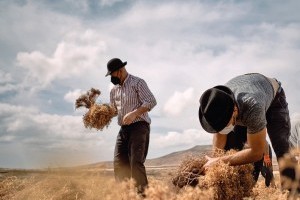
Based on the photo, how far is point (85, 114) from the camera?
7.77m

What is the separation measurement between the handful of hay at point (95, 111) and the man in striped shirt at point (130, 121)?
193 millimetres

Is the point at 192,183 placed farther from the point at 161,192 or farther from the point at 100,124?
the point at 100,124

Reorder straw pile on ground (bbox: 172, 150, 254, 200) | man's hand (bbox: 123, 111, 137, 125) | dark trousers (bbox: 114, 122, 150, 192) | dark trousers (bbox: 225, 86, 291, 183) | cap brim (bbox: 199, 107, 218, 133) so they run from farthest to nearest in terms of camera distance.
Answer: man's hand (bbox: 123, 111, 137, 125), dark trousers (bbox: 114, 122, 150, 192), dark trousers (bbox: 225, 86, 291, 183), straw pile on ground (bbox: 172, 150, 254, 200), cap brim (bbox: 199, 107, 218, 133)

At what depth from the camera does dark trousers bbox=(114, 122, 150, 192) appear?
21.5 ft

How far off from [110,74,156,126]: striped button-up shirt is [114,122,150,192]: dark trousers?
0.21 metres

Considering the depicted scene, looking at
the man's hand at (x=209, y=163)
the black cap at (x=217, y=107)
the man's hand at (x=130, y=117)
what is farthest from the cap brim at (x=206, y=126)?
the man's hand at (x=130, y=117)

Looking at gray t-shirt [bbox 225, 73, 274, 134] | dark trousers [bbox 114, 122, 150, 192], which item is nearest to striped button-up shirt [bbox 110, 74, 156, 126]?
dark trousers [bbox 114, 122, 150, 192]

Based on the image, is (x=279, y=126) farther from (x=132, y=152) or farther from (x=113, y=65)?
(x=113, y=65)

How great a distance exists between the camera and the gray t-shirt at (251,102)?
13.8 feet

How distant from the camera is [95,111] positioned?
7.54 metres

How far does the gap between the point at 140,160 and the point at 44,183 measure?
298 centimetres

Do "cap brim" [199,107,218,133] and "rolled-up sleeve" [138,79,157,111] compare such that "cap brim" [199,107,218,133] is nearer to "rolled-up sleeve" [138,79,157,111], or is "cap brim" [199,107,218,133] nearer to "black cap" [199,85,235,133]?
"black cap" [199,85,235,133]

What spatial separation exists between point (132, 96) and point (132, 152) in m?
1.00

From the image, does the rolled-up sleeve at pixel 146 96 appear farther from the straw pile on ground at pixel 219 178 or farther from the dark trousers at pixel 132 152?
the straw pile on ground at pixel 219 178
